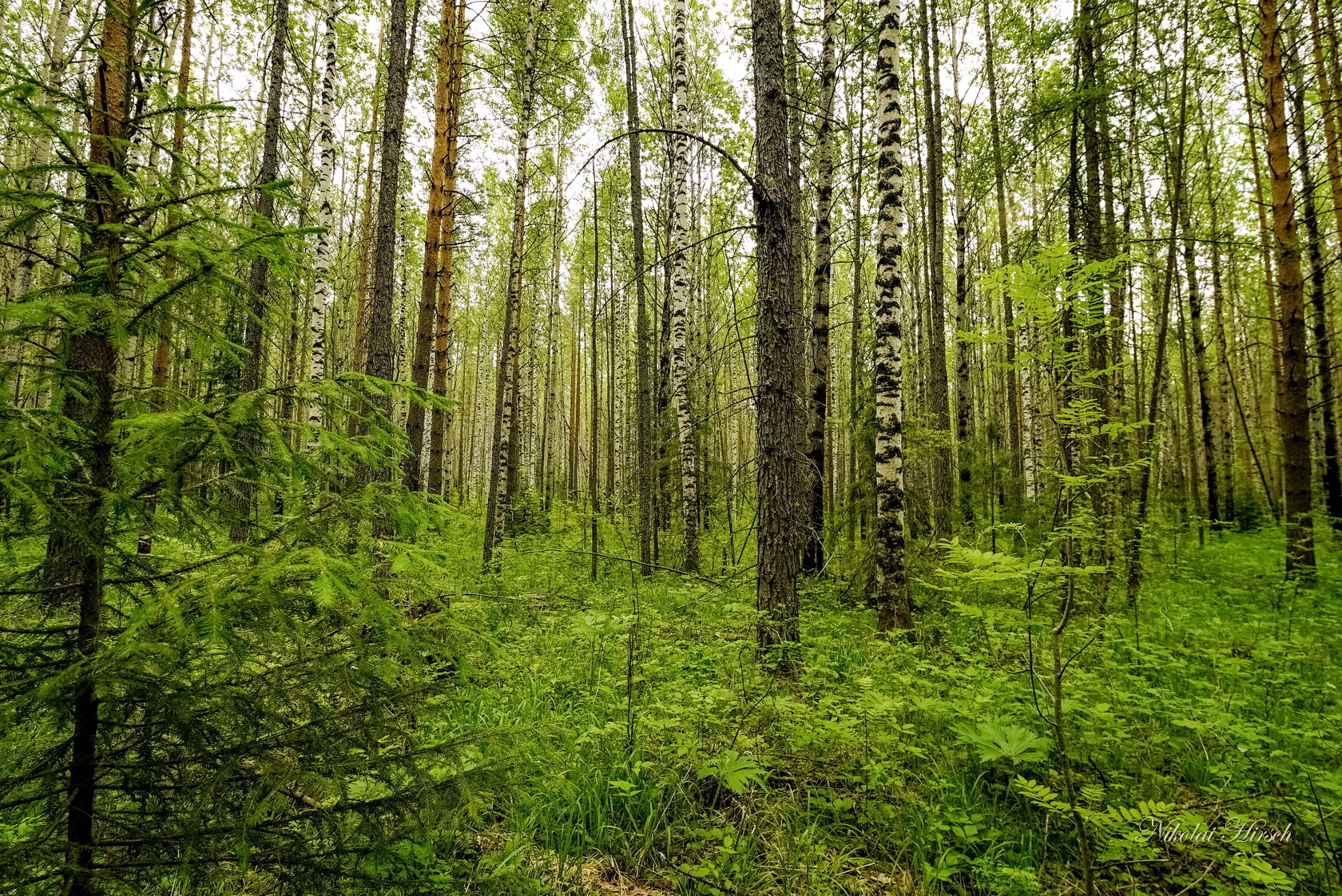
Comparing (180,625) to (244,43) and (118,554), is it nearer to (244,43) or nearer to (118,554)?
(118,554)

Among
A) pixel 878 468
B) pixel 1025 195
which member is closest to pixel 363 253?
pixel 878 468

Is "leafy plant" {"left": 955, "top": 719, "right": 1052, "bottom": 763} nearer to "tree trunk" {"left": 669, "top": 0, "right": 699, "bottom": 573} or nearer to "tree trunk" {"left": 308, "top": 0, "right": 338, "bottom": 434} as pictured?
"tree trunk" {"left": 669, "top": 0, "right": 699, "bottom": 573}

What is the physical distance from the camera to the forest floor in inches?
101

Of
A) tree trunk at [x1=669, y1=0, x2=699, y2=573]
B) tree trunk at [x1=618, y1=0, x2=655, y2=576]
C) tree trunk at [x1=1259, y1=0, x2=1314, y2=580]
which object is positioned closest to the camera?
tree trunk at [x1=1259, y1=0, x2=1314, y2=580]

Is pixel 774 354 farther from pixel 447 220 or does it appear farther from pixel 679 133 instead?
pixel 447 220

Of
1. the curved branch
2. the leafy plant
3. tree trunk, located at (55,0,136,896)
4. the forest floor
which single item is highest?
the curved branch

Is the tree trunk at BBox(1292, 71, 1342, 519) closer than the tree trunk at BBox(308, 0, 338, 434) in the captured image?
Yes

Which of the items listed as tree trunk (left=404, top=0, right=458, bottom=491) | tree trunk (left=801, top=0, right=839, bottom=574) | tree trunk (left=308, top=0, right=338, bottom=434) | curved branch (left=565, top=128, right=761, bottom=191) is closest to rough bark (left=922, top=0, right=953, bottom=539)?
tree trunk (left=801, top=0, right=839, bottom=574)

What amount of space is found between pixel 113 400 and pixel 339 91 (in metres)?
19.3

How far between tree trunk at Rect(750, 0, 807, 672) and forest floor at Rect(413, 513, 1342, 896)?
530mm

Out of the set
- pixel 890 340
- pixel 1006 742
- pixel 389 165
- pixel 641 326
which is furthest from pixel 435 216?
pixel 1006 742

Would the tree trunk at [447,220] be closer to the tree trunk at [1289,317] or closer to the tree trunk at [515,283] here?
the tree trunk at [515,283]

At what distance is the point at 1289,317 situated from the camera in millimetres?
7738

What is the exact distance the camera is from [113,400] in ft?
6.38
